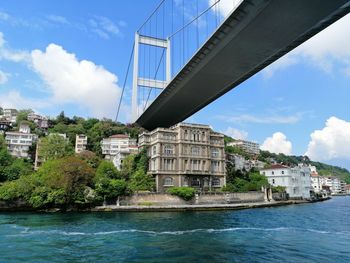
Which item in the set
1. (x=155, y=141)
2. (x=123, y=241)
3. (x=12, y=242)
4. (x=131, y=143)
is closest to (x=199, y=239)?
(x=123, y=241)

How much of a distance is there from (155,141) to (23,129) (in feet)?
145

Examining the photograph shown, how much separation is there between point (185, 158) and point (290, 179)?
82.2ft

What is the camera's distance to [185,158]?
42938 millimetres

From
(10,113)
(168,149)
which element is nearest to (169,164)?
(168,149)

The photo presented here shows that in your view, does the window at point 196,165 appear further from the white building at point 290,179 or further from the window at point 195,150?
the white building at point 290,179

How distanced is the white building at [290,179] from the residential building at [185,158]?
59.1 feet

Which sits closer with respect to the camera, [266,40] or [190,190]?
[266,40]

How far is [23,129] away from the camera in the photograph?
73.1m

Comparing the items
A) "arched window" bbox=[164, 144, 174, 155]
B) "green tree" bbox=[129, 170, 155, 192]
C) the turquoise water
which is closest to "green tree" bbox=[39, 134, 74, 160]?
"green tree" bbox=[129, 170, 155, 192]

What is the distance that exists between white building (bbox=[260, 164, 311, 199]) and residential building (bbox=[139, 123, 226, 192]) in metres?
18.0

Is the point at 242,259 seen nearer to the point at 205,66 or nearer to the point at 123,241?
the point at 123,241

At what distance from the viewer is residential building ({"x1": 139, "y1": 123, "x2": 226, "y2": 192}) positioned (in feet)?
138

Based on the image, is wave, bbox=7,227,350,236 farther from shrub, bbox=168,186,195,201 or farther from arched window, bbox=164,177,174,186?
arched window, bbox=164,177,174,186

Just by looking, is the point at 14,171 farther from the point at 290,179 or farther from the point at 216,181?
the point at 290,179
